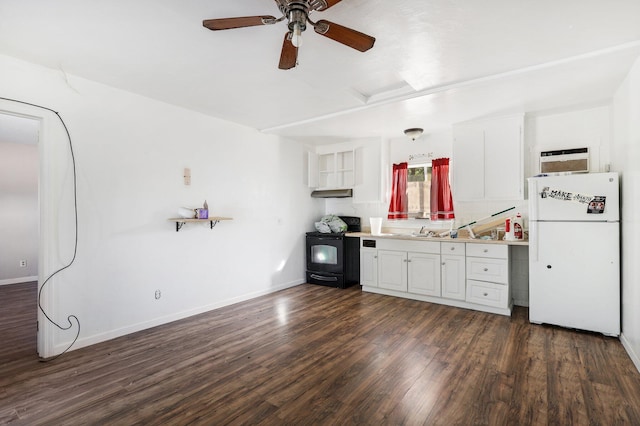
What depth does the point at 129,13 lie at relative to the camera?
1.97 metres

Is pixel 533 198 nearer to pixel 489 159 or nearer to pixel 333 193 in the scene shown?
pixel 489 159

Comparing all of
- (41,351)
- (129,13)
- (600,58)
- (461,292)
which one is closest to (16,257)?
(41,351)

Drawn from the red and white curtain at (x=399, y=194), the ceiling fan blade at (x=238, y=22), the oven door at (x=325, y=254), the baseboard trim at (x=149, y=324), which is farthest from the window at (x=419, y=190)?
the ceiling fan blade at (x=238, y=22)

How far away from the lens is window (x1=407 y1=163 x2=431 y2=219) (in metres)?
4.95

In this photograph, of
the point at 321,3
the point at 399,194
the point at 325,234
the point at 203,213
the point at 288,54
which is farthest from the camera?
the point at 325,234

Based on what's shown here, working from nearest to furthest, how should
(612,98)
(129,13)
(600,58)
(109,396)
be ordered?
(129,13)
(109,396)
(600,58)
(612,98)

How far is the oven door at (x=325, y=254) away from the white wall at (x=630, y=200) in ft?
10.9

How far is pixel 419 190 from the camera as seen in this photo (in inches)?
197

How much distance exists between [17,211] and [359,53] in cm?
683

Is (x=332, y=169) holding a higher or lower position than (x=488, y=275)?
higher

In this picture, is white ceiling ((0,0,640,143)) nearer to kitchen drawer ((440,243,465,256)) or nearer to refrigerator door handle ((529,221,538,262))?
refrigerator door handle ((529,221,538,262))

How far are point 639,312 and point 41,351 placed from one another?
503 centimetres

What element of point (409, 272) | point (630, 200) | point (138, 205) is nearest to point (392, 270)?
point (409, 272)

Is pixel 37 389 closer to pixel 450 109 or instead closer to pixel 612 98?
pixel 450 109
